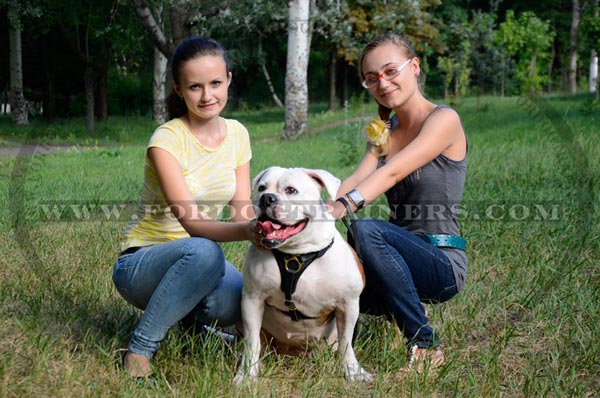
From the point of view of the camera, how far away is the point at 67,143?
48.6 feet

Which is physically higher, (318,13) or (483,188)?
(318,13)

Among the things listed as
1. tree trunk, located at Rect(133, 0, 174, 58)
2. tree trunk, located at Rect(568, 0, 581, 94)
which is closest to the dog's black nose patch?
tree trunk, located at Rect(133, 0, 174, 58)

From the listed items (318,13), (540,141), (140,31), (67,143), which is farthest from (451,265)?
(140,31)

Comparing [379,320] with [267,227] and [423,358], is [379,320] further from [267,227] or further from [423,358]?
[267,227]

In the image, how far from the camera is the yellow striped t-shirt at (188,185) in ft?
9.87

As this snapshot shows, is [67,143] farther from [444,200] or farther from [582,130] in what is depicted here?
[444,200]

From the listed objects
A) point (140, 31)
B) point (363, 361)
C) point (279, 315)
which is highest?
point (140, 31)

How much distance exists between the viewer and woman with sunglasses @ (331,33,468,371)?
9.73 feet

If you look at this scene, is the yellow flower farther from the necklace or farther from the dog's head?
the necklace

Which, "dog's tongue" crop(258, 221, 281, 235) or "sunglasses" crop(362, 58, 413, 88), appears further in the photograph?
"sunglasses" crop(362, 58, 413, 88)

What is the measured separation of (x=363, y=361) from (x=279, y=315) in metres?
0.52

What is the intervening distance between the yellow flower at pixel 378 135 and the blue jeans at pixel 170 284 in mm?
1018

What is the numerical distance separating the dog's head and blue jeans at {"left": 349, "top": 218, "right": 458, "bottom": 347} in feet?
0.94

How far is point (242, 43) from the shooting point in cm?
3000
